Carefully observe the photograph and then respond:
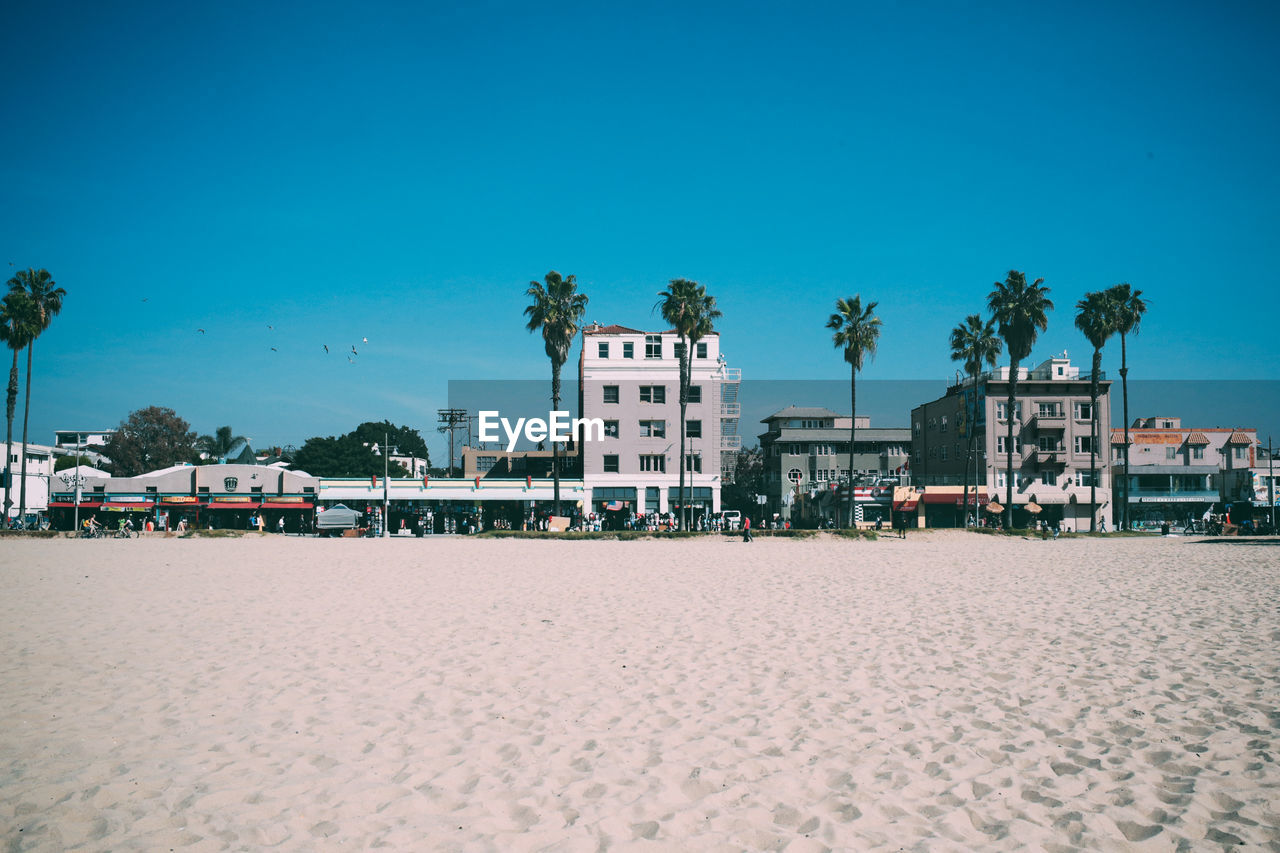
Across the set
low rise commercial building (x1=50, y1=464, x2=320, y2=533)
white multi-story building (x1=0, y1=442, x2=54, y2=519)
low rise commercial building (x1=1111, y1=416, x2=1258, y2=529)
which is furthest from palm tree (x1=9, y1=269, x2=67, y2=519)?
low rise commercial building (x1=1111, y1=416, x2=1258, y2=529)

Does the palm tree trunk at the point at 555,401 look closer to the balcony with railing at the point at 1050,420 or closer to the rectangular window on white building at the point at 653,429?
the rectangular window on white building at the point at 653,429

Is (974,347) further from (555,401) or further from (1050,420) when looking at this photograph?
(555,401)

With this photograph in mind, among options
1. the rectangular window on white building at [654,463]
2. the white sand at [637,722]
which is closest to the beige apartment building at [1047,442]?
the rectangular window on white building at [654,463]

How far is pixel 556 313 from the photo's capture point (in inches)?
2015

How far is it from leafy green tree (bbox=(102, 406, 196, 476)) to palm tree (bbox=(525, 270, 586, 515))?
211ft

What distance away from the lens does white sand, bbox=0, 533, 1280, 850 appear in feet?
18.0

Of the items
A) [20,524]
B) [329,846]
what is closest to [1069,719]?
[329,846]

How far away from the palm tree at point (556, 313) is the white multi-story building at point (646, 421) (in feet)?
26.8

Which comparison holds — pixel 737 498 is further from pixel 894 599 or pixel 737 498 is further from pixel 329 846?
pixel 329 846

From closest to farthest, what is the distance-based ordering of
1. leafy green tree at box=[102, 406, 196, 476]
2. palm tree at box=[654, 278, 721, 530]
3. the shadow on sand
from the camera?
the shadow on sand < palm tree at box=[654, 278, 721, 530] < leafy green tree at box=[102, 406, 196, 476]

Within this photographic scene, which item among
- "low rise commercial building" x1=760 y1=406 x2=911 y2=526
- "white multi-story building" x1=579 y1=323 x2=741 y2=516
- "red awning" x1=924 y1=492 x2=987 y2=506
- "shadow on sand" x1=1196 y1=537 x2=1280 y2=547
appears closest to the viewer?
"shadow on sand" x1=1196 y1=537 x2=1280 y2=547

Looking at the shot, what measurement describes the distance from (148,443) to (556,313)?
6800cm

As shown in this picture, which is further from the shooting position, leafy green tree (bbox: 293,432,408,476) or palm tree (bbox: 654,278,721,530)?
leafy green tree (bbox: 293,432,408,476)

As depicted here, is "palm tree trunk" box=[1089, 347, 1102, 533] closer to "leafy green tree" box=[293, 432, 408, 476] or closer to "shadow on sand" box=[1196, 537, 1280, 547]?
"shadow on sand" box=[1196, 537, 1280, 547]
